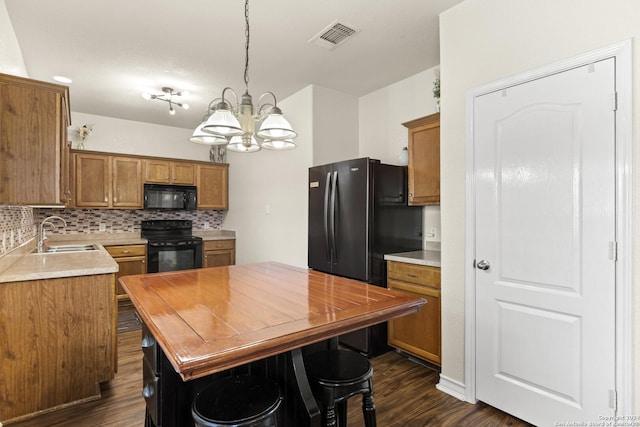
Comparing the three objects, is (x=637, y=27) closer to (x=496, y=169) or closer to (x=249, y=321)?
(x=496, y=169)

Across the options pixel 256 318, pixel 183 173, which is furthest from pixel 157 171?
pixel 256 318

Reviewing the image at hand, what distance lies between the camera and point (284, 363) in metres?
1.44

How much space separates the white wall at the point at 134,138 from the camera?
461cm

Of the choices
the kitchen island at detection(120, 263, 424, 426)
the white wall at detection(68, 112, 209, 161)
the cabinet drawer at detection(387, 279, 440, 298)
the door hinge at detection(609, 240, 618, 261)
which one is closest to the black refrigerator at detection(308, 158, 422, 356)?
the cabinet drawer at detection(387, 279, 440, 298)

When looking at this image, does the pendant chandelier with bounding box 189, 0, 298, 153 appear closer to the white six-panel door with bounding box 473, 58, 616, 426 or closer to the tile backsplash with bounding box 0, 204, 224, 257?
the white six-panel door with bounding box 473, 58, 616, 426

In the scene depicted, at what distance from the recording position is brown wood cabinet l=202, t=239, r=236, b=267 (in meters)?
5.07

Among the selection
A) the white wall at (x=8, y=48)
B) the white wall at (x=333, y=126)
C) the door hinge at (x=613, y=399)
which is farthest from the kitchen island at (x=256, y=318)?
the white wall at (x=333, y=126)

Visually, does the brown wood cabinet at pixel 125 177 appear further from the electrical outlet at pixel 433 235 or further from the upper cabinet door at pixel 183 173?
the electrical outlet at pixel 433 235

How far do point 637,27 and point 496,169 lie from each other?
0.87 metres

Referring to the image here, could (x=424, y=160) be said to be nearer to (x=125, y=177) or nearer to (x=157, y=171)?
(x=157, y=171)

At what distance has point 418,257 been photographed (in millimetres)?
2729

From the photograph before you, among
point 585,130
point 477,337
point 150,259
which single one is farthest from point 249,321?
point 150,259

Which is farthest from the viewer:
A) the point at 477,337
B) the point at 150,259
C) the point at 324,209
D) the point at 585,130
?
the point at 150,259

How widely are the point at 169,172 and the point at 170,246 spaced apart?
1150 mm
